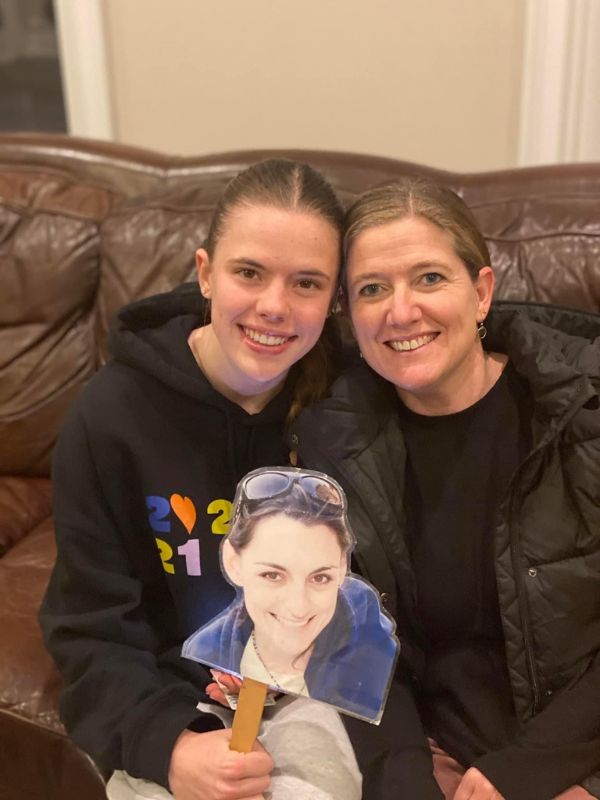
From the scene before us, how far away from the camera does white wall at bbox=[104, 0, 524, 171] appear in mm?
2059

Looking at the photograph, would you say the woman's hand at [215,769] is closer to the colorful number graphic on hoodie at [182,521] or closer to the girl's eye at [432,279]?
the colorful number graphic on hoodie at [182,521]

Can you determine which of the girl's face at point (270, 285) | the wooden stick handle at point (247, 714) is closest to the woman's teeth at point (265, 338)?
the girl's face at point (270, 285)

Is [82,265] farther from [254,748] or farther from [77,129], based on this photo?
[254,748]

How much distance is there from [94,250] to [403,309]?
1025 millimetres

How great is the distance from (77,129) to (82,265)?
0.77 meters

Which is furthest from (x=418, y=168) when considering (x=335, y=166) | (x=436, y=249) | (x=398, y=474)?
(x=398, y=474)

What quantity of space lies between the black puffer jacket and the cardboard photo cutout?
0.79ft

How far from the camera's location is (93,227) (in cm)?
189

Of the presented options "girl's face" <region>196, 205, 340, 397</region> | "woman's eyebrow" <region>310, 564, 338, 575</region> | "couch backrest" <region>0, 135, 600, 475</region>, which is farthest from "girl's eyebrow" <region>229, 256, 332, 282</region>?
"couch backrest" <region>0, 135, 600, 475</region>

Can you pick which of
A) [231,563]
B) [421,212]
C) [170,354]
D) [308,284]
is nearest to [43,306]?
[170,354]

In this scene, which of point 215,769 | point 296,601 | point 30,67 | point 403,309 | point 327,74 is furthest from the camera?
point 30,67

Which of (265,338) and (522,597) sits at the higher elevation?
(265,338)

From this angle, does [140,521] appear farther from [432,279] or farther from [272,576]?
[432,279]

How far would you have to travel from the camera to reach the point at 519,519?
3.68 feet
